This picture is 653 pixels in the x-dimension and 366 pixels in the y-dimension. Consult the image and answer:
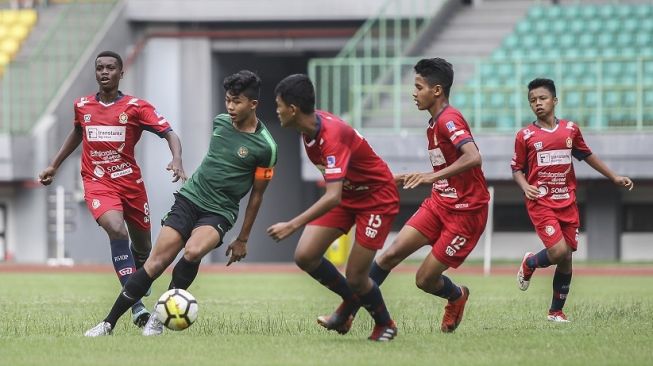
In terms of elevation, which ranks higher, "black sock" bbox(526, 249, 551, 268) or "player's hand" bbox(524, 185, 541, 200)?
"player's hand" bbox(524, 185, 541, 200)

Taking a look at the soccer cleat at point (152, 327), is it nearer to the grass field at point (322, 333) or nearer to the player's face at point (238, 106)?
the grass field at point (322, 333)

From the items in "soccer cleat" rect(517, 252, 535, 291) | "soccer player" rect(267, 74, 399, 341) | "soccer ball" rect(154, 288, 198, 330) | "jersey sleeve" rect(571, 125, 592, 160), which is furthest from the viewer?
"soccer cleat" rect(517, 252, 535, 291)

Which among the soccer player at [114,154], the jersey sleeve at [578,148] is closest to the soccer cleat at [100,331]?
the soccer player at [114,154]

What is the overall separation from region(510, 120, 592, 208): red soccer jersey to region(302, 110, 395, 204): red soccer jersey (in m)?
2.78

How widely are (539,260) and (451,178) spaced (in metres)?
2.19

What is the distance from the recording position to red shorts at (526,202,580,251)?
12320mm

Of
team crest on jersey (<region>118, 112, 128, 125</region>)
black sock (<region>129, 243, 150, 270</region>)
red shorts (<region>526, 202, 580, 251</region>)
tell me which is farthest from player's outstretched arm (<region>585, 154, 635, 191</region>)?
team crest on jersey (<region>118, 112, 128, 125</region>)

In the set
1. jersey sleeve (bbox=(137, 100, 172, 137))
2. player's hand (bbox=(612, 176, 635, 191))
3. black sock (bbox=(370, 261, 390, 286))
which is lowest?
black sock (bbox=(370, 261, 390, 286))

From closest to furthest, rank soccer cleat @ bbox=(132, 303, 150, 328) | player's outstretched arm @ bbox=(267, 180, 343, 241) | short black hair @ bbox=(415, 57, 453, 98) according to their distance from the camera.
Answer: player's outstretched arm @ bbox=(267, 180, 343, 241) → short black hair @ bbox=(415, 57, 453, 98) → soccer cleat @ bbox=(132, 303, 150, 328)

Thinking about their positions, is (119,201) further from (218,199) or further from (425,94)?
(425,94)

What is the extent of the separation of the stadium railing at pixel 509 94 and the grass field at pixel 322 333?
31.7 feet

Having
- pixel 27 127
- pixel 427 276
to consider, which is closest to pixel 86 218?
pixel 27 127

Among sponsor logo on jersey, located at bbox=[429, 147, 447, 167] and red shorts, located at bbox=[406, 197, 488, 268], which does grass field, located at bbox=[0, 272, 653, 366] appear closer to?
red shorts, located at bbox=[406, 197, 488, 268]

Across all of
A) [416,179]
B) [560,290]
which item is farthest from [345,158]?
[560,290]
